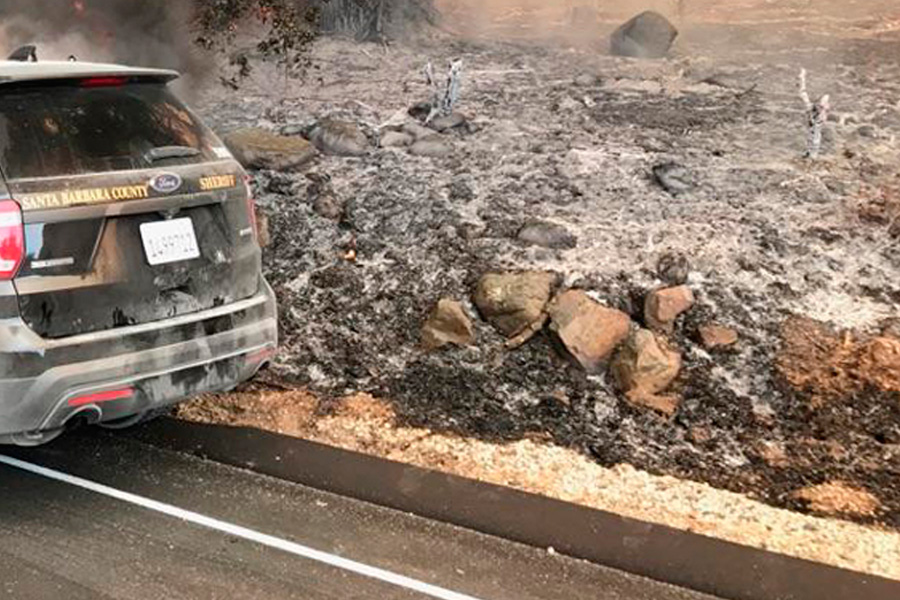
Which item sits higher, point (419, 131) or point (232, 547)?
point (419, 131)

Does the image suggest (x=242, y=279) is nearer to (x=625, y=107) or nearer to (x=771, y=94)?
(x=625, y=107)

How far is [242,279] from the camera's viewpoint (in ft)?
13.8

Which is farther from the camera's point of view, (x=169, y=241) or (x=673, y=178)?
(x=673, y=178)

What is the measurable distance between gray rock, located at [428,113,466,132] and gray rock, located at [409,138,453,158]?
414mm

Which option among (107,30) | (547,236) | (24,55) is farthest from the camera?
(107,30)

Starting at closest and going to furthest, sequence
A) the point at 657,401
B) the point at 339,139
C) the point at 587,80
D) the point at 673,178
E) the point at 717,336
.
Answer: the point at 657,401 < the point at 717,336 < the point at 673,178 < the point at 339,139 < the point at 587,80

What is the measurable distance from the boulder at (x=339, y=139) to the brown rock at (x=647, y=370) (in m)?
3.66

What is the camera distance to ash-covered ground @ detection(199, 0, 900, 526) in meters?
5.11

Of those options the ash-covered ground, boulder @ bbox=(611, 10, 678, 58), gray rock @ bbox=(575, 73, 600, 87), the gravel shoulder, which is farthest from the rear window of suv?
boulder @ bbox=(611, 10, 678, 58)

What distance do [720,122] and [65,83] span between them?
6464 mm

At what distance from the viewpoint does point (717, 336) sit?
556 centimetres

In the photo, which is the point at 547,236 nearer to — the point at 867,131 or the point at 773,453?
the point at 773,453

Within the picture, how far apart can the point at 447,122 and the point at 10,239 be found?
18.5 ft

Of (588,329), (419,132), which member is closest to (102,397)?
(588,329)
